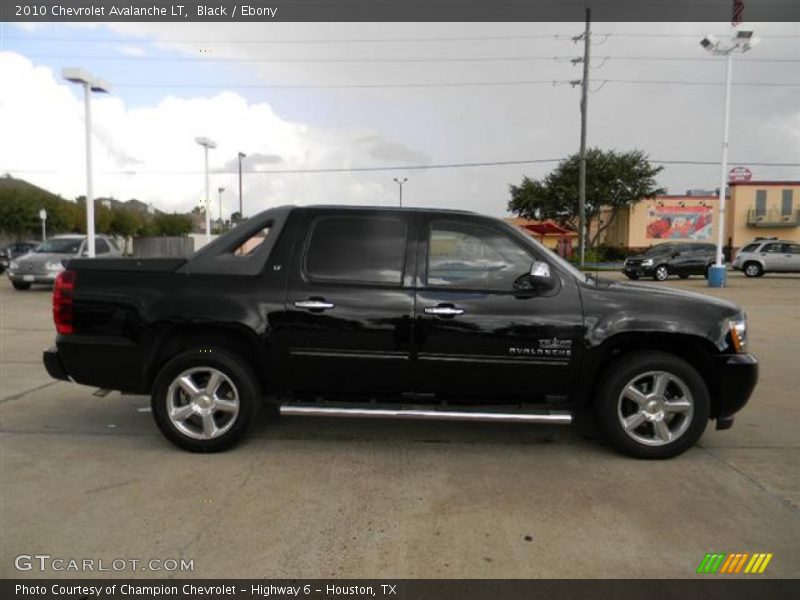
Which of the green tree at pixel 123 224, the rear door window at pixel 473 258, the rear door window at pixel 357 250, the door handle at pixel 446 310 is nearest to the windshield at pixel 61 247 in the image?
the rear door window at pixel 357 250

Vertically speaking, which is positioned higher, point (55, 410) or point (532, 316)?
point (532, 316)

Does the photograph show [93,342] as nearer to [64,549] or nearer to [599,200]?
[64,549]

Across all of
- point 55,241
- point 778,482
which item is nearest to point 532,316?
point 778,482

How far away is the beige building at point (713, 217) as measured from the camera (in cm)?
4528

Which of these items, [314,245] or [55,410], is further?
[55,410]

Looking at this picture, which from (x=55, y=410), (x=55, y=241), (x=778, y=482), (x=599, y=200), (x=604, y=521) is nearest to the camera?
(x=604, y=521)

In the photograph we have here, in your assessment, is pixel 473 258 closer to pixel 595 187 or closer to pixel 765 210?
pixel 595 187

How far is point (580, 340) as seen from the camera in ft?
14.1

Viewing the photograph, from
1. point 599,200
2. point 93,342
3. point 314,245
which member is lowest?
point 93,342

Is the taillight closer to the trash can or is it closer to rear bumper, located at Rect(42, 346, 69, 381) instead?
rear bumper, located at Rect(42, 346, 69, 381)

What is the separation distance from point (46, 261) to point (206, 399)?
15590 millimetres

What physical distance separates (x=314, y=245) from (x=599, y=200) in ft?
141

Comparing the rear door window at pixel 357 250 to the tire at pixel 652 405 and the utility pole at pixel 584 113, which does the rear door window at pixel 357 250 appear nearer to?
the tire at pixel 652 405

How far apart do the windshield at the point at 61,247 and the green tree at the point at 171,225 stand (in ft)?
185
